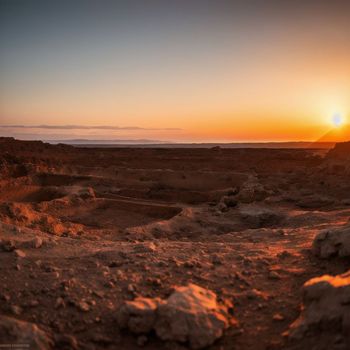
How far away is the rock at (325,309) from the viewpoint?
284cm

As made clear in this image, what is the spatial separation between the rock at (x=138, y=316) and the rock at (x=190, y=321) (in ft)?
0.23

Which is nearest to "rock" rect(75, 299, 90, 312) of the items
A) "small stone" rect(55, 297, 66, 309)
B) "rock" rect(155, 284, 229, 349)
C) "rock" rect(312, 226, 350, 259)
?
"small stone" rect(55, 297, 66, 309)

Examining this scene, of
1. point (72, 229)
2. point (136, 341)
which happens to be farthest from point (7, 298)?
point (72, 229)

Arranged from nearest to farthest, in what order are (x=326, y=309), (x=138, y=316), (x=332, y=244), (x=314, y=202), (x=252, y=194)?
1. (x=326, y=309)
2. (x=138, y=316)
3. (x=332, y=244)
4. (x=314, y=202)
5. (x=252, y=194)

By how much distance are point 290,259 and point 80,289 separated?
2482 mm

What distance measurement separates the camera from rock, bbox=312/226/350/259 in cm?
411

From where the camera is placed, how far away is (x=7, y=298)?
3.48 m

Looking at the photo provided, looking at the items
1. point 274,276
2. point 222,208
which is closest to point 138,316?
point 274,276

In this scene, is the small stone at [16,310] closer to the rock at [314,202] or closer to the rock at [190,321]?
the rock at [190,321]

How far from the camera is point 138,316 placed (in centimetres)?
310

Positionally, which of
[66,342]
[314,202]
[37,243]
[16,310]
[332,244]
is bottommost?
[66,342]

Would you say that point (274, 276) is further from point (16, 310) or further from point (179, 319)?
point (16, 310)

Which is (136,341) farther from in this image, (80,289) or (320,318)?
(320,318)

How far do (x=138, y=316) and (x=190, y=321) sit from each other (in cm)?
44
